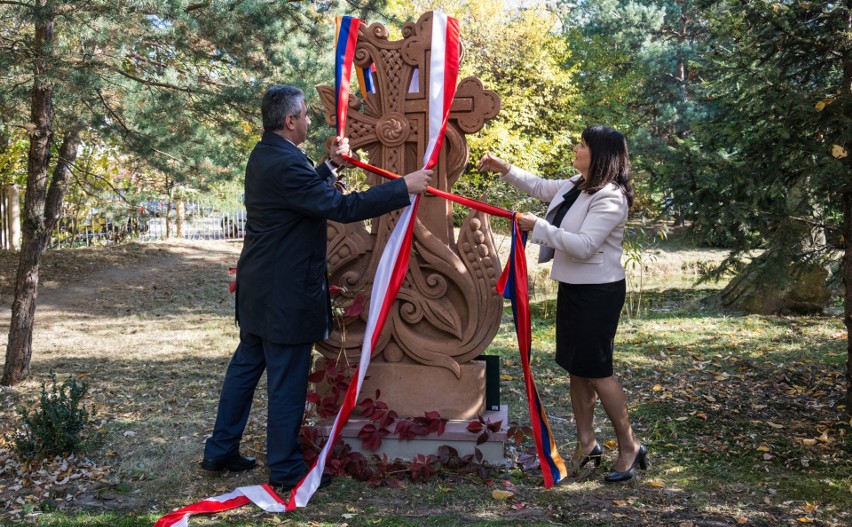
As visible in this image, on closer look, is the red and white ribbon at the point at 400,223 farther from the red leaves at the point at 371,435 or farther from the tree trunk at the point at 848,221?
the tree trunk at the point at 848,221

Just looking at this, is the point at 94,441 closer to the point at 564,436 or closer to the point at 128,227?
the point at 564,436

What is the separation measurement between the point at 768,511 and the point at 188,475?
2988mm

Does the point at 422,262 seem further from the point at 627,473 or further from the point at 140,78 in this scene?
the point at 140,78

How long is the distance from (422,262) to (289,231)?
2.94 feet

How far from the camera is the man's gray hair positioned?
3.85 m

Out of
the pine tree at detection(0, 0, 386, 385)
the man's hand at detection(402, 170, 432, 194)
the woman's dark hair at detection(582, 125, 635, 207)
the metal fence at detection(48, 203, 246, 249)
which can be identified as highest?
the pine tree at detection(0, 0, 386, 385)

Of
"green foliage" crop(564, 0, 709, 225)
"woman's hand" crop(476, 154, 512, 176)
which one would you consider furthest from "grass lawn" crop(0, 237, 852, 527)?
"green foliage" crop(564, 0, 709, 225)

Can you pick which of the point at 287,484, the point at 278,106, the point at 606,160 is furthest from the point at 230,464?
the point at 606,160

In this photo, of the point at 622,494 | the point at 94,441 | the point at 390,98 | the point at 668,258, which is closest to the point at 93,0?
the point at 390,98

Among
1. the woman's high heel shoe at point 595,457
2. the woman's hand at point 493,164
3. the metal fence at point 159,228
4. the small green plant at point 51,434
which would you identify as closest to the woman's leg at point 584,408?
the woman's high heel shoe at point 595,457

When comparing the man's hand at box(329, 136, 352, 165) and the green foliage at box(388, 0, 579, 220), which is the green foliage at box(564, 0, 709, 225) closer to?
the green foliage at box(388, 0, 579, 220)

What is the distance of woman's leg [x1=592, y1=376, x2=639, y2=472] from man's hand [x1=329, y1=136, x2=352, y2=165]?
1788 millimetres

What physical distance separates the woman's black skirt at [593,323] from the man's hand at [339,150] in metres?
1.41

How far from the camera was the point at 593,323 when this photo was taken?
3898 mm
